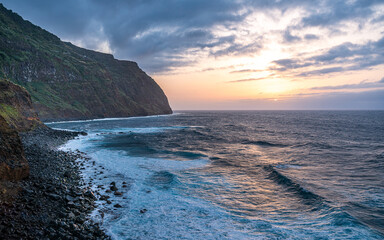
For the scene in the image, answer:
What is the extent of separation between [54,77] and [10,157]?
4385 inches

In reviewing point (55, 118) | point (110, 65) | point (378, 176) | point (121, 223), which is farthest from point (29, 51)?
point (378, 176)

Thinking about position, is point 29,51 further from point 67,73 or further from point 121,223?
point 121,223

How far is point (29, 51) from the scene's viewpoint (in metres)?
95.0

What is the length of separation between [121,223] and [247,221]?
6.59 m

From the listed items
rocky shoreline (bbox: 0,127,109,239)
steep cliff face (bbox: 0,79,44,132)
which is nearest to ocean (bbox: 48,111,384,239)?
rocky shoreline (bbox: 0,127,109,239)

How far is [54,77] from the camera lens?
330 ft

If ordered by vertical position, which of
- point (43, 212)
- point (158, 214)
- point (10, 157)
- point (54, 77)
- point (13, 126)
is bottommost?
point (158, 214)

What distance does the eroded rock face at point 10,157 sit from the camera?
30.7 ft

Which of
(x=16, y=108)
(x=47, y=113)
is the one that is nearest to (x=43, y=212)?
(x=16, y=108)

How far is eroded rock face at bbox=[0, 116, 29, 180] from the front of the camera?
937 centimetres

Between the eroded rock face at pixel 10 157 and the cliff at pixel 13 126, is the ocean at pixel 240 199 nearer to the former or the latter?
the eroded rock face at pixel 10 157

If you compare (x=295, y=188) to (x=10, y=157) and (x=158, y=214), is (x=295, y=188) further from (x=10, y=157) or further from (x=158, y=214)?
(x=10, y=157)

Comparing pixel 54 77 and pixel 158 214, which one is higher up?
pixel 54 77

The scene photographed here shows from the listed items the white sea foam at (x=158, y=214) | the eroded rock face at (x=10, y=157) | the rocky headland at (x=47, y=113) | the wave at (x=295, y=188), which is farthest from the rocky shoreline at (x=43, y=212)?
the wave at (x=295, y=188)
